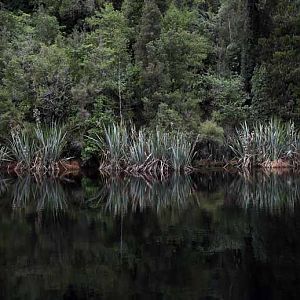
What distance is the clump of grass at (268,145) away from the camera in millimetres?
22875

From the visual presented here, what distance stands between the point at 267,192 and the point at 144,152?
6756 millimetres

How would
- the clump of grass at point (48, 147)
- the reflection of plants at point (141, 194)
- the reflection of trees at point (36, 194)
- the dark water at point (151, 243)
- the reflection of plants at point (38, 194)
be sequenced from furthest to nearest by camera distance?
the clump of grass at point (48, 147) < the reflection of plants at point (38, 194) < the reflection of trees at point (36, 194) < the reflection of plants at point (141, 194) < the dark water at point (151, 243)

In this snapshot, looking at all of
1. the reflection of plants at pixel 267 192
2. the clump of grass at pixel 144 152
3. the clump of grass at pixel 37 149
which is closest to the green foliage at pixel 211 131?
the clump of grass at pixel 144 152

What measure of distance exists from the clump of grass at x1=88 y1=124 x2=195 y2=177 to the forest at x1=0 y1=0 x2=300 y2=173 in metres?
0.05

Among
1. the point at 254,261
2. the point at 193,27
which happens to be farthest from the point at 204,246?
the point at 193,27

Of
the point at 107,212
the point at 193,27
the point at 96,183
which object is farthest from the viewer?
the point at 193,27

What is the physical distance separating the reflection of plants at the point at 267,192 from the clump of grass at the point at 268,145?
7.12 ft

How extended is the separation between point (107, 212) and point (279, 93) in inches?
574

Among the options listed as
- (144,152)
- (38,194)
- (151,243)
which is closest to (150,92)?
(144,152)

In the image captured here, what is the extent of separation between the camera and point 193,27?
1137 inches

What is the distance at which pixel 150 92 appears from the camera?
2422cm

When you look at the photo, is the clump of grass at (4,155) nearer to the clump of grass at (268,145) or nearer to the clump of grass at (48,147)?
the clump of grass at (48,147)

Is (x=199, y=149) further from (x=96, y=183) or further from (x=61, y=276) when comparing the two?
(x=61, y=276)

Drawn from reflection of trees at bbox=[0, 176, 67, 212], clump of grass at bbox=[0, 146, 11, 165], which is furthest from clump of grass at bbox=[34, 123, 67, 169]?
clump of grass at bbox=[0, 146, 11, 165]
